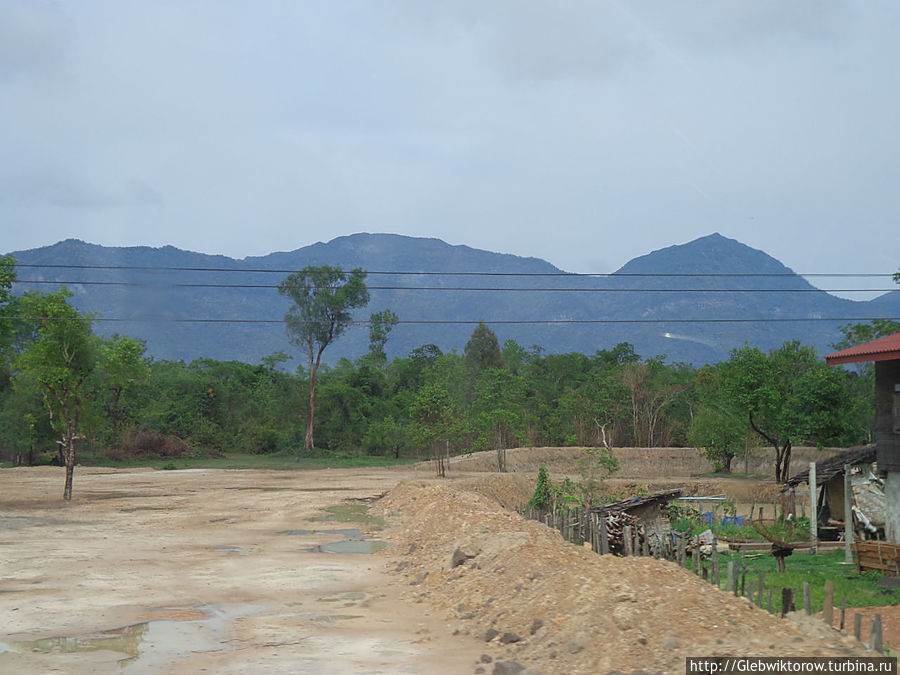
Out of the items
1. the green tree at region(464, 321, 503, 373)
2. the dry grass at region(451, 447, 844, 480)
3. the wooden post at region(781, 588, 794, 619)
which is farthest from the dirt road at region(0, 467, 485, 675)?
the green tree at region(464, 321, 503, 373)

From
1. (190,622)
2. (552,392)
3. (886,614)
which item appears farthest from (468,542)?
(552,392)

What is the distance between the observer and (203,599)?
627 inches

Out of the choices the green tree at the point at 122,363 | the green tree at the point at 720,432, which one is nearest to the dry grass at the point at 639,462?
the green tree at the point at 720,432

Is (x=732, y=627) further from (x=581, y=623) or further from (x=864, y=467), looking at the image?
(x=864, y=467)

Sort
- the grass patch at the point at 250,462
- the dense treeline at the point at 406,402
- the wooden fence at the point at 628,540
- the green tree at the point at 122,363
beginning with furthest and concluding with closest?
1. the grass patch at the point at 250,462
2. the green tree at the point at 122,363
3. the dense treeline at the point at 406,402
4. the wooden fence at the point at 628,540

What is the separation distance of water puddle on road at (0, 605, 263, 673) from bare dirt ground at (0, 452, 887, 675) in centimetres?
4

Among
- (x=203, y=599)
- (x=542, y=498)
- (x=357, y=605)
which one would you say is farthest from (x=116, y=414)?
(x=357, y=605)

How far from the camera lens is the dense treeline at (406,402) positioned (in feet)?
141

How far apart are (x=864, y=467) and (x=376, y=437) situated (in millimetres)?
46930

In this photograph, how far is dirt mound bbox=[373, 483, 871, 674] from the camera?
1033cm

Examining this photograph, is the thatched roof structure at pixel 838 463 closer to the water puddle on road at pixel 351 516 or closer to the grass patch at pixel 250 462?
the water puddle on road at pixel 351 516

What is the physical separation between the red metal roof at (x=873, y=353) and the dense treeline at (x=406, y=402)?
23.0 meters

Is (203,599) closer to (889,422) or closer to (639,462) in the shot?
(889,422)

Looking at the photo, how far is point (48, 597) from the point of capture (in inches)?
625
